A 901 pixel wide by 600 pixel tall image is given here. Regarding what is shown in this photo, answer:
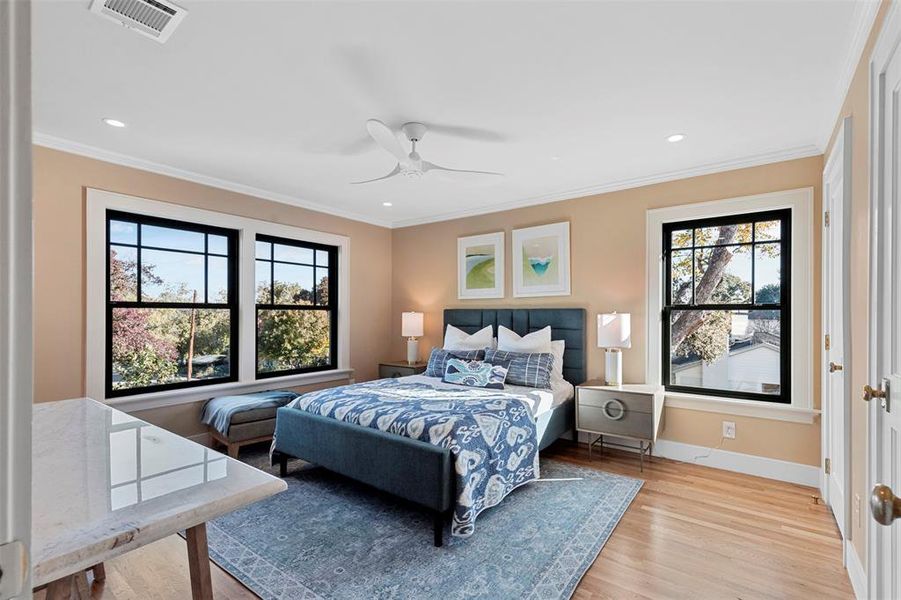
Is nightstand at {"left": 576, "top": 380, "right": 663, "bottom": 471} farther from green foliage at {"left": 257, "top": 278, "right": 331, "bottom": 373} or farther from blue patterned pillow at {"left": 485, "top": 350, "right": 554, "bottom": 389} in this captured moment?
green foliage at {"left": 257, "top": 278, "right": 331, "bottom": 373}

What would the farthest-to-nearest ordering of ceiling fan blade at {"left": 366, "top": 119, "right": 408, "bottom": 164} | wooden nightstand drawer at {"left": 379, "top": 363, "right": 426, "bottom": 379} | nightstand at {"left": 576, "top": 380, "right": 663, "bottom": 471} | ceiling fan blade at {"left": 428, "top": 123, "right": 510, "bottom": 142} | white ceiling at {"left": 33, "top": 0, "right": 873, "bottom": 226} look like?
wooden nightstand drawer at {"left": 379, "top": 363, "right": 426, "bottom": 379}, nightstand at {"left": 576, "top": 380, "right": 663, "bottom": 471}, ceiling fan blade at {"left": 428, "top": 123, "right": 510, "bottom": 142}, ceiling fan blade at {"left": 366, "top": 119, "right": 408, "bottom": 164}, white ceiling at {"left": 33, "top": 0, "right": 873, "bottom": 226}

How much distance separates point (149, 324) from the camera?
3.81 m

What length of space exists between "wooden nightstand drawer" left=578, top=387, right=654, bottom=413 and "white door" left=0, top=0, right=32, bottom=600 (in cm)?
371

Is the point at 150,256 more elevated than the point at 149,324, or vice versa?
the point at 150,256

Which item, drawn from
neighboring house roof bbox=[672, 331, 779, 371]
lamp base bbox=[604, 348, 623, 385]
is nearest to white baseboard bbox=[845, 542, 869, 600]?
neighboring house roof bbox=[672, 331, 779, 371]

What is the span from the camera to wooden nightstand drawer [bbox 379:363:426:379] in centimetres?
509

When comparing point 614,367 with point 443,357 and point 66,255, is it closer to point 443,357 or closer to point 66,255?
point 443,357

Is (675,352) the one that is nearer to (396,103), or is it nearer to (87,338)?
(396,103)

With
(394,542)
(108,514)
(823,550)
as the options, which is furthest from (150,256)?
(823,550)

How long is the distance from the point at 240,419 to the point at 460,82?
3119 mm

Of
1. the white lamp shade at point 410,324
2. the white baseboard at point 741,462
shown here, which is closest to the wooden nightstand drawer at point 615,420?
the white baseboard at point 741,462

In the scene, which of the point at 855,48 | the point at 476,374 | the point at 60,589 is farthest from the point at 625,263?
the point at 60,589

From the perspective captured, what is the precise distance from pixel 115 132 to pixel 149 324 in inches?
63.2

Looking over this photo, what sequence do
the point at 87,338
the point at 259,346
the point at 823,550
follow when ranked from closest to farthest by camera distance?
the point at 823,550 → the point at 87,338 → the point at 259,346
